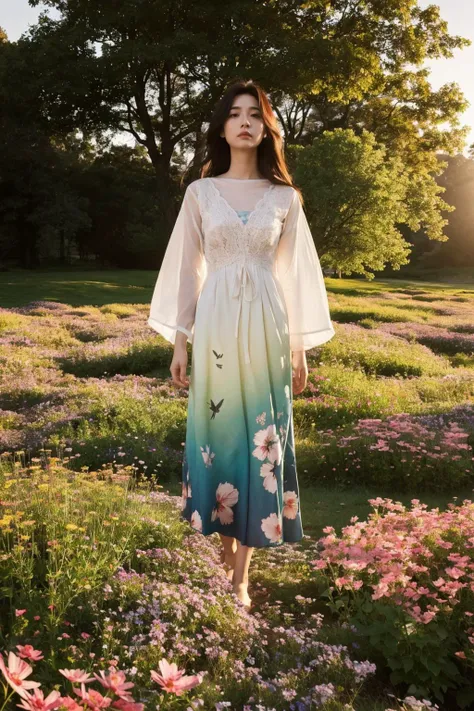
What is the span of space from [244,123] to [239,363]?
60.3 inches

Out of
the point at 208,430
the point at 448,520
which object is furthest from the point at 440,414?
the point at 208,430

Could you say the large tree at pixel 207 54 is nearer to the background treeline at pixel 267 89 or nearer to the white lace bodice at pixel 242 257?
the background treeline at pixel 267 89

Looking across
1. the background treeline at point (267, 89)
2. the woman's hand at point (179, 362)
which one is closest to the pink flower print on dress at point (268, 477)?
the woman's hand at point (179, 362)

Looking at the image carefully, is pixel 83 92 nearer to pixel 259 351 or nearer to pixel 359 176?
pixel 359 176

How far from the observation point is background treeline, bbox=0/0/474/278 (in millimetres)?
24000

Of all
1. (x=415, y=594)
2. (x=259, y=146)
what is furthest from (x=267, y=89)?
(x=415, y=594)

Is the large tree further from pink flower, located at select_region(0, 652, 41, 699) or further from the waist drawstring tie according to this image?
pink flower, located at select_region(0, 652, 41, 699)

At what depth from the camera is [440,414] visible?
9219 mm

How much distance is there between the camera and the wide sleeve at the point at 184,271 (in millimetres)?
4332

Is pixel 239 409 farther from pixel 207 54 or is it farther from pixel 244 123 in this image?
pixel 207 54

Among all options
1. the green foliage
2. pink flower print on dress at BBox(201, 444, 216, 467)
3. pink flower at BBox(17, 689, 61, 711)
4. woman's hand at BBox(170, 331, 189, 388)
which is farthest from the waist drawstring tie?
the green foliage

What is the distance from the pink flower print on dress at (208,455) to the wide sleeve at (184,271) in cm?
70

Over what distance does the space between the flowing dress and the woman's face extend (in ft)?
0.82

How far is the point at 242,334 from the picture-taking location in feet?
13.6
